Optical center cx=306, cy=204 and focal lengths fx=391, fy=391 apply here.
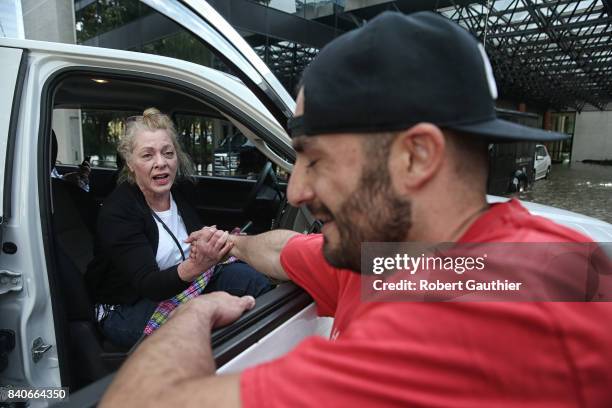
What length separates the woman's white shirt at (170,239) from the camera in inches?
82.0

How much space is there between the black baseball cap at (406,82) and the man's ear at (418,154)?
0.02 meters

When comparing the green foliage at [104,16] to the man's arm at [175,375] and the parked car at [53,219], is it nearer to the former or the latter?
the parked car at [53,219]

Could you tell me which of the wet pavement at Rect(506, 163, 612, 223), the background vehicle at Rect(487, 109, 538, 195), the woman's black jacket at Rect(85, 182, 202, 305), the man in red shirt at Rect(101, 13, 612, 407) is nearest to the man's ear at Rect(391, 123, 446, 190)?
the man in red shirt at Rect(101, 13, 612, 407)

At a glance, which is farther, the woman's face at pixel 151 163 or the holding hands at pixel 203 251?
the woman's face at pixel 151 163

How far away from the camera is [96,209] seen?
321 cm

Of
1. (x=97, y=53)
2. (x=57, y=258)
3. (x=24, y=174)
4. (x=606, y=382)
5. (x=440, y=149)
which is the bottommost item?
(x=57, y=258)

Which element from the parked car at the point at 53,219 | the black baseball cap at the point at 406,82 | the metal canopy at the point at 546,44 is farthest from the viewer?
the metal canopy at the point at 546,44

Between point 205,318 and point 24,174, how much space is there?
1016 millimetres

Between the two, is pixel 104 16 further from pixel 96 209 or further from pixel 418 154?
pixel 418 154

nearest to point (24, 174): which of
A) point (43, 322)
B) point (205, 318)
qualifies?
point (43, 322)

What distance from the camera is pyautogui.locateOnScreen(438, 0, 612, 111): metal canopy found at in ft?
49.8

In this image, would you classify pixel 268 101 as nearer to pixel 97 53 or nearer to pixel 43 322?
pixel 97 53

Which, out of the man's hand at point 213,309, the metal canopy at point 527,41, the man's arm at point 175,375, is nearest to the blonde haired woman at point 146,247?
the man's hand at point 213,309

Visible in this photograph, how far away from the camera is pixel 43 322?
1.53m
